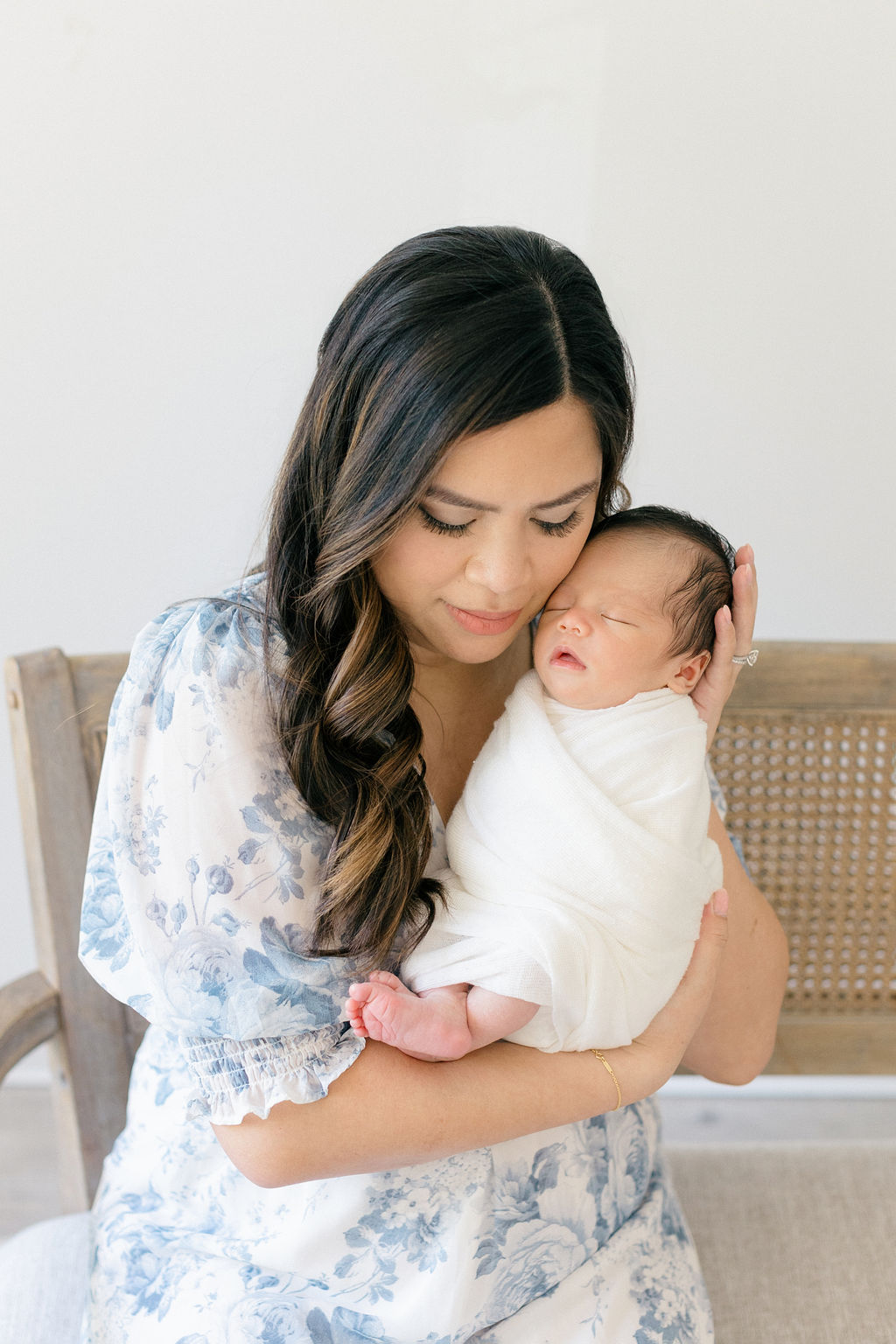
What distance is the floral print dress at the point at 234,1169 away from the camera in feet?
2.92

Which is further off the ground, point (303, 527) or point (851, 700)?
point (303, 527)

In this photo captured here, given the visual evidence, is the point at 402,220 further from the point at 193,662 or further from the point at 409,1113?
the point at 409,1113

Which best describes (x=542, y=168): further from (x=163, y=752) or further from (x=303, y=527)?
(x=163, y=752)

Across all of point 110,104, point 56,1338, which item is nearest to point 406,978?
point 56,1338

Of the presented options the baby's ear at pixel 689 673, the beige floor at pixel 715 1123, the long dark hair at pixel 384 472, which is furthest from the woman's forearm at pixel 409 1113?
the beige floor at pixel 715 1123

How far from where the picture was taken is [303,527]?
3.21 feet

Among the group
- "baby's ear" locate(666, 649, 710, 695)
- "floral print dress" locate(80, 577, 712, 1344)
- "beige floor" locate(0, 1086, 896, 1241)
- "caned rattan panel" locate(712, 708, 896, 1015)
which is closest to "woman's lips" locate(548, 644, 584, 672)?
"baby's ear" locate(666, 649, 710, 695)

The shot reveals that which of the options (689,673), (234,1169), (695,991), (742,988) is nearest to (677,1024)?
(695,991)

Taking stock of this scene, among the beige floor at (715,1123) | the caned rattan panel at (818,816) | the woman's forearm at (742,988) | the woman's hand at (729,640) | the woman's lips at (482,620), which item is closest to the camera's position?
the woman's lips at (482,620)

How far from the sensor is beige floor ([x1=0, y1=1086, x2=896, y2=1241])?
2.04 meters

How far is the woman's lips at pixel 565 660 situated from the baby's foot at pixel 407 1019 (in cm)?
34

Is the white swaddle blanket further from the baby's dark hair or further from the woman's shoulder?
the woman's shoulder

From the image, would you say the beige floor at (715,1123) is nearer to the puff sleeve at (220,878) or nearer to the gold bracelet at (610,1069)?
the gold bracelet at (610,1069)

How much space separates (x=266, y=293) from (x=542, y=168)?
45 cm
